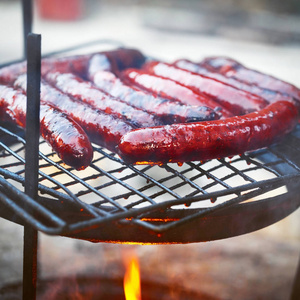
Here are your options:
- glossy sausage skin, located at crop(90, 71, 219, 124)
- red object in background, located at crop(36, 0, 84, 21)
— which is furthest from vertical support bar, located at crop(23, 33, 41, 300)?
red object in background, located at crop(36, 0, 84, 21)

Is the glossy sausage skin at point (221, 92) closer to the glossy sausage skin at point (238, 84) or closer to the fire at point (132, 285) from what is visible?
the glossy sausage skin at point (238, 84)

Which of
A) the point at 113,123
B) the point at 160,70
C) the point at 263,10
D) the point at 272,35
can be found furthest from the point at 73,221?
the point at 263,10

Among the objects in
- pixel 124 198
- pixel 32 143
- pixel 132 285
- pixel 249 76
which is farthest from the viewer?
pixel 132 285

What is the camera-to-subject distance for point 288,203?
1.70 meters

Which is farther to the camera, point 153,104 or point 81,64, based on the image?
point 81,64

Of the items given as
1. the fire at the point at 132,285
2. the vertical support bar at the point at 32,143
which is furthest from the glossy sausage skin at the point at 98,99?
the fire at the point at 132,285

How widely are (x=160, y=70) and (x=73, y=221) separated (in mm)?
1251

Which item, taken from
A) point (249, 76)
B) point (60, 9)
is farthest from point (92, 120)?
point (60, 9)

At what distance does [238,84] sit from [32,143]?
1378 millimetres

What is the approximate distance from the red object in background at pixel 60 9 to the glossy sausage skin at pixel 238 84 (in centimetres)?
1009

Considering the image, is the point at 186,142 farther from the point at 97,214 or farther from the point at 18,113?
the point at 18,113

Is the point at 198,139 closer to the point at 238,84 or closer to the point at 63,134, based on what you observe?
the point at 63,134

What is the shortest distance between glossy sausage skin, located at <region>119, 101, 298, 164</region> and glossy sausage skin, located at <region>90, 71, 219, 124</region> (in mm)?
145

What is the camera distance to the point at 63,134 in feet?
5.28
